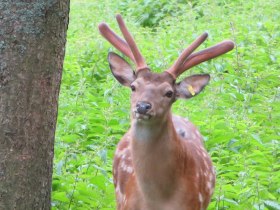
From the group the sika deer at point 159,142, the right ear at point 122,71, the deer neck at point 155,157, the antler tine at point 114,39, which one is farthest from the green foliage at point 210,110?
the antler tine at point 114,39

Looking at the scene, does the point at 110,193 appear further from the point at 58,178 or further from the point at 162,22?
the point at 162,22

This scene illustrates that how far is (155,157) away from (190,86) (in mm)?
595

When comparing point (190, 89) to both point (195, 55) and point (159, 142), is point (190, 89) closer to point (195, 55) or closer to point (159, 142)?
point (195, 55)

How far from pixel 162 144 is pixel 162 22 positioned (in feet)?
29.7

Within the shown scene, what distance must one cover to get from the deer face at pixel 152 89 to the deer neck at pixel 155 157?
0.11m

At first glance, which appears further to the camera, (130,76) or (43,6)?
(130,76)

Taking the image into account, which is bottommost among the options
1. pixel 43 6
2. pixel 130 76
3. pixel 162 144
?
pixel 162 144

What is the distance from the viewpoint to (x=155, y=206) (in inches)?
224

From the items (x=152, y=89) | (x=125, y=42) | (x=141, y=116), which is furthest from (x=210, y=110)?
(x=141, y=116)

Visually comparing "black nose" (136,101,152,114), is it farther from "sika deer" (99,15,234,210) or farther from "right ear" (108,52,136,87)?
"right ear" (108,52,136,87)

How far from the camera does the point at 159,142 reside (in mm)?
5578

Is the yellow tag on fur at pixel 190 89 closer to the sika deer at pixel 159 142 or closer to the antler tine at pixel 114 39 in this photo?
the sika deer at pixel 159 142

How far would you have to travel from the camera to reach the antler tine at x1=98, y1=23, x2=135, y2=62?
6.01 meters

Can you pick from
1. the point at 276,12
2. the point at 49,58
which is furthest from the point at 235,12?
the point at 49,58
